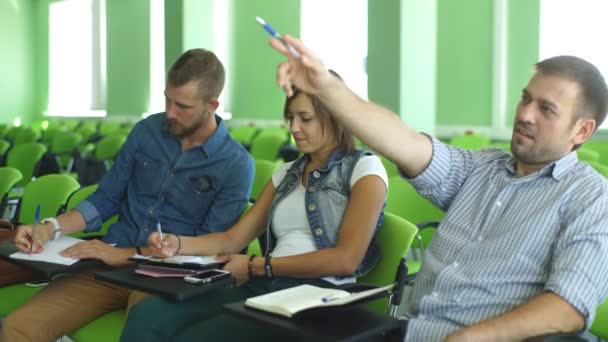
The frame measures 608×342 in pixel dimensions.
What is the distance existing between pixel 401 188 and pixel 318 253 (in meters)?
1.05

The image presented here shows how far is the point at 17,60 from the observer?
15.1 m

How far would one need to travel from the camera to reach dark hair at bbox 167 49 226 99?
274 cm

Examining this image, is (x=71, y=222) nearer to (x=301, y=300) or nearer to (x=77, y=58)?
(x=301, y=300)

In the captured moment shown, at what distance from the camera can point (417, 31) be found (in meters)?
5.70

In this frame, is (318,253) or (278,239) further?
(278,239)

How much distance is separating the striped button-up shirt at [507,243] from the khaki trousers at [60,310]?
3.12 ft

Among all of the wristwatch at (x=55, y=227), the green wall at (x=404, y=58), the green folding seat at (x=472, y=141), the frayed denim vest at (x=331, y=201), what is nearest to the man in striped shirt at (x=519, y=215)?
the frayed denim vest at (x=331, y=201)

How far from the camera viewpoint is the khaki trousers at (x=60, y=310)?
2344mm

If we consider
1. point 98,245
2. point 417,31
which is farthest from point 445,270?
point 417,31

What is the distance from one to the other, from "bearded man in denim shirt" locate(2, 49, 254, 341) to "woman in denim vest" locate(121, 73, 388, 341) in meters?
0.26

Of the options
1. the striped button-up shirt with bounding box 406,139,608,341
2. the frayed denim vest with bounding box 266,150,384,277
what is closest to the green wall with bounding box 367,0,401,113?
the frayed denim vest with bounding box 266,150,384,277

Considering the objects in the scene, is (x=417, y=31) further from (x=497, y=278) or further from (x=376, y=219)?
(x=497, y=278)

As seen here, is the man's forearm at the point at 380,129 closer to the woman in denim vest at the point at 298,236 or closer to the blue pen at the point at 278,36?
the blue pen at the point at 278,36

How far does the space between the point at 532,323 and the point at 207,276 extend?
33.2 inches
